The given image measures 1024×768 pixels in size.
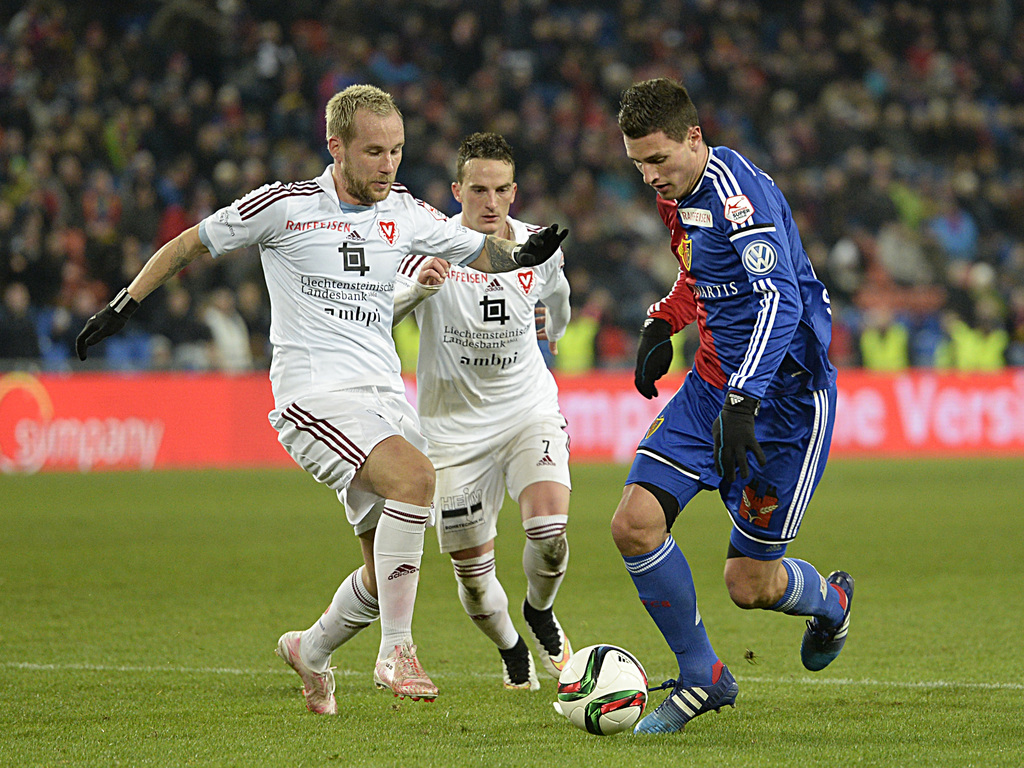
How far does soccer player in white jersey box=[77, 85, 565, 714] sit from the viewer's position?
4.92 metres

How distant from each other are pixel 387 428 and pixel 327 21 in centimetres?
1735

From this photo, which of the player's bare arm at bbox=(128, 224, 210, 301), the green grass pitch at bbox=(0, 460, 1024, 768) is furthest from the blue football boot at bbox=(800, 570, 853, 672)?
the player's bare arm at bbox=(128, 224, 210, 301)

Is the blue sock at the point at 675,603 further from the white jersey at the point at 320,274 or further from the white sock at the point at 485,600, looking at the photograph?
the white jersey at the point at 320,274

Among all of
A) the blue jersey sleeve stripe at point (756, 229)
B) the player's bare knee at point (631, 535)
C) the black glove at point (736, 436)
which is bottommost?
the player's bare knee at point (631, 535)

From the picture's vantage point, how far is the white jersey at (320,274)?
16.6 feet

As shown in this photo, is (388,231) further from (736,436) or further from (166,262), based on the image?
(736,436)

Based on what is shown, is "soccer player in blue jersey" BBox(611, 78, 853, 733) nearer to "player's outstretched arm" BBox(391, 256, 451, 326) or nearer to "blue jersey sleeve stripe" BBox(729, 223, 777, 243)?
"blue jersey sleeve stripe" BBox(729, 223, 777, 243)

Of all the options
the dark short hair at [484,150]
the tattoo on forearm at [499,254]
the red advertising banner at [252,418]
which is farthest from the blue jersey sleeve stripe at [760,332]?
the red advertising banner at [252,418]

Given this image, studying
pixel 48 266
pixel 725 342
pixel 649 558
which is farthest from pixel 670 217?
pixel 48 266

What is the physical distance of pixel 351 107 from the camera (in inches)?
199

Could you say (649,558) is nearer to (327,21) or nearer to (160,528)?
(160,528)

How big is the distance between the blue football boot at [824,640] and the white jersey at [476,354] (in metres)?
1.47

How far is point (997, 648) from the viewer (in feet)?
20.4

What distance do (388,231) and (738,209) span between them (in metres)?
1.35
